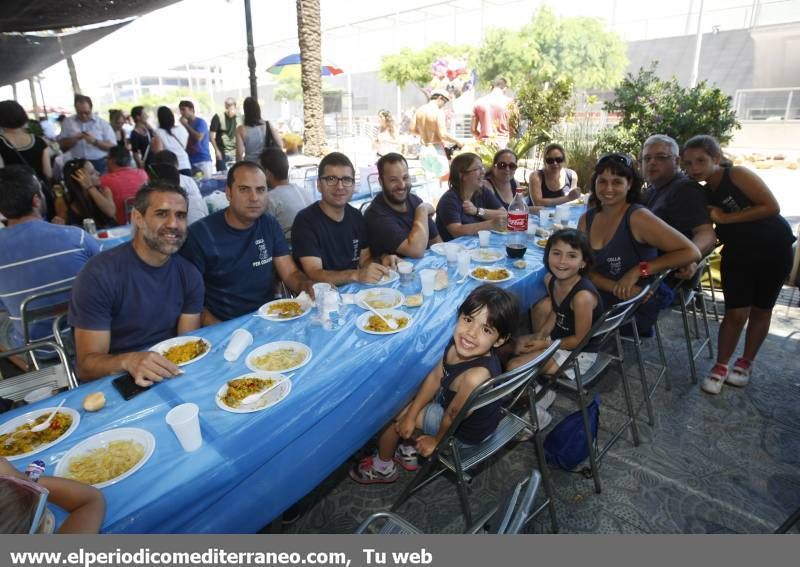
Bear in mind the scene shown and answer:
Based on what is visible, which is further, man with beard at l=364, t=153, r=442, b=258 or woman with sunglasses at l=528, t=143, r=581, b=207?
woman with sunglasses at l=528, t=143, r=581, b=207

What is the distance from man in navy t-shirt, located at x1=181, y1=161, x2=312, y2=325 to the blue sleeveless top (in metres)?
1.13

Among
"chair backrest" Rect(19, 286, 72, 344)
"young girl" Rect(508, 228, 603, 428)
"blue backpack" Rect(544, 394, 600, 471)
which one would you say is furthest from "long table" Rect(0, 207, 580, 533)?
"chair backrest" Rect(19, 286, 72, 344)

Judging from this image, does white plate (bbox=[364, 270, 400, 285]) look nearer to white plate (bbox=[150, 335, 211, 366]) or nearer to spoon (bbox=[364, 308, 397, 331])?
spoon (bbox=[364, 308, 397, 331])

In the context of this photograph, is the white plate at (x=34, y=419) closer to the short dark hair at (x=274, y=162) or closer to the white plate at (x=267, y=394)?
the white plate at (x=267, y=394)

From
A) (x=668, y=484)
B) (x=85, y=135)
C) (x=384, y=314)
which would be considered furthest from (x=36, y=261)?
(x=85, y=135)

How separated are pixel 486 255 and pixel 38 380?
117 inches

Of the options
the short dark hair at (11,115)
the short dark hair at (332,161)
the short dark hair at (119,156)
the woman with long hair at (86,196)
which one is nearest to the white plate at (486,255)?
the short dark hair at (332,161)

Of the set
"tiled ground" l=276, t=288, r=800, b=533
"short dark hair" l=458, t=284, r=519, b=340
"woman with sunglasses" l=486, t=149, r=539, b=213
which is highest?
"woman with sunglasses" l=486, t=149, r=539, b=213

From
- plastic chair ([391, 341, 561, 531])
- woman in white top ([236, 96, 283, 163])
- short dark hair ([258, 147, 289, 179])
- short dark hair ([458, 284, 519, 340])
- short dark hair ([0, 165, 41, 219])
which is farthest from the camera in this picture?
woman in white top ([236, 96, 283, 163])

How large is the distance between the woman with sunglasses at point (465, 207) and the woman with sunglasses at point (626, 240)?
1.21m

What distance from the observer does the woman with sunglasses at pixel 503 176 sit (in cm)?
485

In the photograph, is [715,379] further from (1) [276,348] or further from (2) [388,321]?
(1) [276,348]

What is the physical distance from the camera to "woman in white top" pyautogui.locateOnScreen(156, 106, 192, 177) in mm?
6996

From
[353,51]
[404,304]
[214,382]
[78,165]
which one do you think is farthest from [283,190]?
[353,51]
